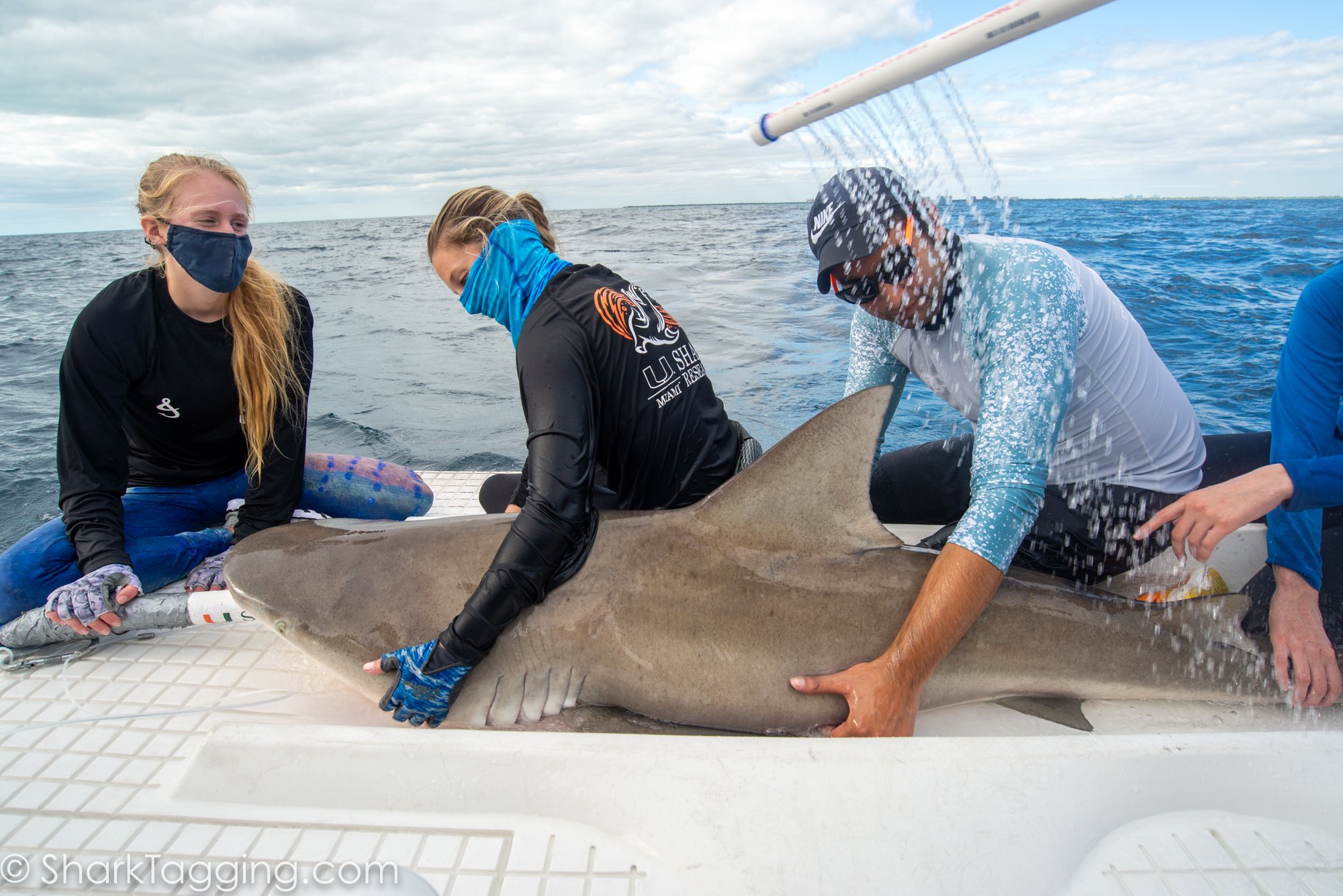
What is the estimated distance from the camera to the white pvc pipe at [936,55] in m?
1.40

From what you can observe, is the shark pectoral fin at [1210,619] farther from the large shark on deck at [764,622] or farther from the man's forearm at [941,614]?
the man's forearm at [941,614]

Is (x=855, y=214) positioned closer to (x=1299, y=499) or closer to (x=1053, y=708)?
(x=1299, y=499)

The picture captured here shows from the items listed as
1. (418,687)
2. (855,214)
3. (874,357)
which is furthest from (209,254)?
(874,357)

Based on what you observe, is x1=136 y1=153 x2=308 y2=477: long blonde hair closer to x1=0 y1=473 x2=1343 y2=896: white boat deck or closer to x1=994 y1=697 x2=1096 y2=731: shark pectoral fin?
x1=0 y1=473 x2=1343 y2=896: white boat deck

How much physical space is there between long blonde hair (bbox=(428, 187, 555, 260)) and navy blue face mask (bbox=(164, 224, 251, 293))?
2.93 ft

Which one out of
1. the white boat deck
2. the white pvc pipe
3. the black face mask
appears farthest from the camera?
the black face mask

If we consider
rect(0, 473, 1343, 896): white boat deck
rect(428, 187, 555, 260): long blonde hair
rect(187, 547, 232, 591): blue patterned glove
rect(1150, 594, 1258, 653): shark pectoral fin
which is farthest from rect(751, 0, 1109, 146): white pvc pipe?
rect(187, 547, 232, 591): blue patterned glove

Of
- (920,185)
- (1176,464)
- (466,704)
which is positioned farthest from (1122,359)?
(466,704)

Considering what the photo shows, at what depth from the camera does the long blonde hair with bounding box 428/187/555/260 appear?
2.63 m

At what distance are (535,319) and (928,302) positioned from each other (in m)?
1.26

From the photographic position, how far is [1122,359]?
250cm

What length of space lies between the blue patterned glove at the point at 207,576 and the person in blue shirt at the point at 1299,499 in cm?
329

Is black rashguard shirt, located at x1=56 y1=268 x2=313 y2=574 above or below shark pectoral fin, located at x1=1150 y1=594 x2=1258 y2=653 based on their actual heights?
above

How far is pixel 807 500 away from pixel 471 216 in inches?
59.5
